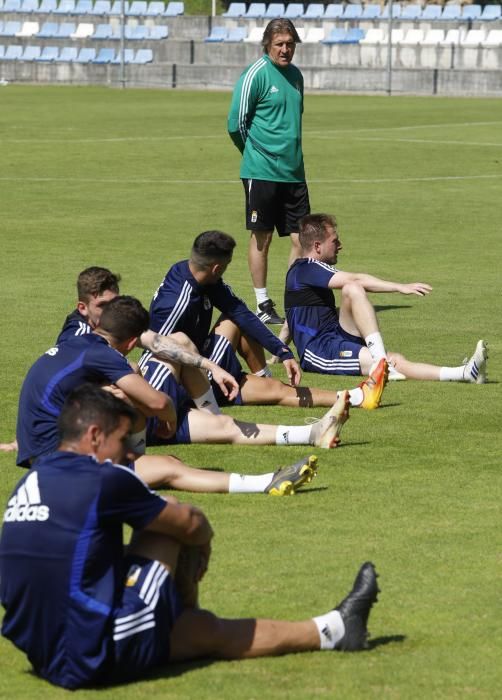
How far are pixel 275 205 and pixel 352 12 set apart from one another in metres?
48.9

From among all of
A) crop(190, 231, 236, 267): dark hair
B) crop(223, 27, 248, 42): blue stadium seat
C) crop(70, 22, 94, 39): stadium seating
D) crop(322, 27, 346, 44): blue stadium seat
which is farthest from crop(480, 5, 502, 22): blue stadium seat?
crop(190, 231, 236, 267): dark hair

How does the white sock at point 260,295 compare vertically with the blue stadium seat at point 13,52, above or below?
below

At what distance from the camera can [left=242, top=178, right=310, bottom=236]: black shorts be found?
15.2 m

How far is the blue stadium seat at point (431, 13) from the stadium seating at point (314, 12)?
4103 millimetres

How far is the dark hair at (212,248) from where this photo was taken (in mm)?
10422

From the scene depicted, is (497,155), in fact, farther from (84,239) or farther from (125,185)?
(84,239)

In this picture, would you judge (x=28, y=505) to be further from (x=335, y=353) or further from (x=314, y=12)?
(x=314, y=12)

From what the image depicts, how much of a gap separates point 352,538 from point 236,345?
3659 millimetres

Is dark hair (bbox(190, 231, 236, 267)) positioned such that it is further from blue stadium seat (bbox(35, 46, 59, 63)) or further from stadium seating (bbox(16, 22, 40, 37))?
stadium seating (bbox(16, 22, 40, 37))

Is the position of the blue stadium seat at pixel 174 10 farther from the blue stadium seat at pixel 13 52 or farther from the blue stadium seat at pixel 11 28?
the blue stadium seat at pixel 13 52

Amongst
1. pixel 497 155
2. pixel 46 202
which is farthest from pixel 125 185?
pixel 497 155

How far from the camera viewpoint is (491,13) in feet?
199

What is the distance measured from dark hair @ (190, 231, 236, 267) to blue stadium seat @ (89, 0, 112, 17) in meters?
57.9

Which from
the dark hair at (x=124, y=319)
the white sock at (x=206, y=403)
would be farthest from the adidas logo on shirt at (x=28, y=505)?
the white sock at (x=206, y=403)
